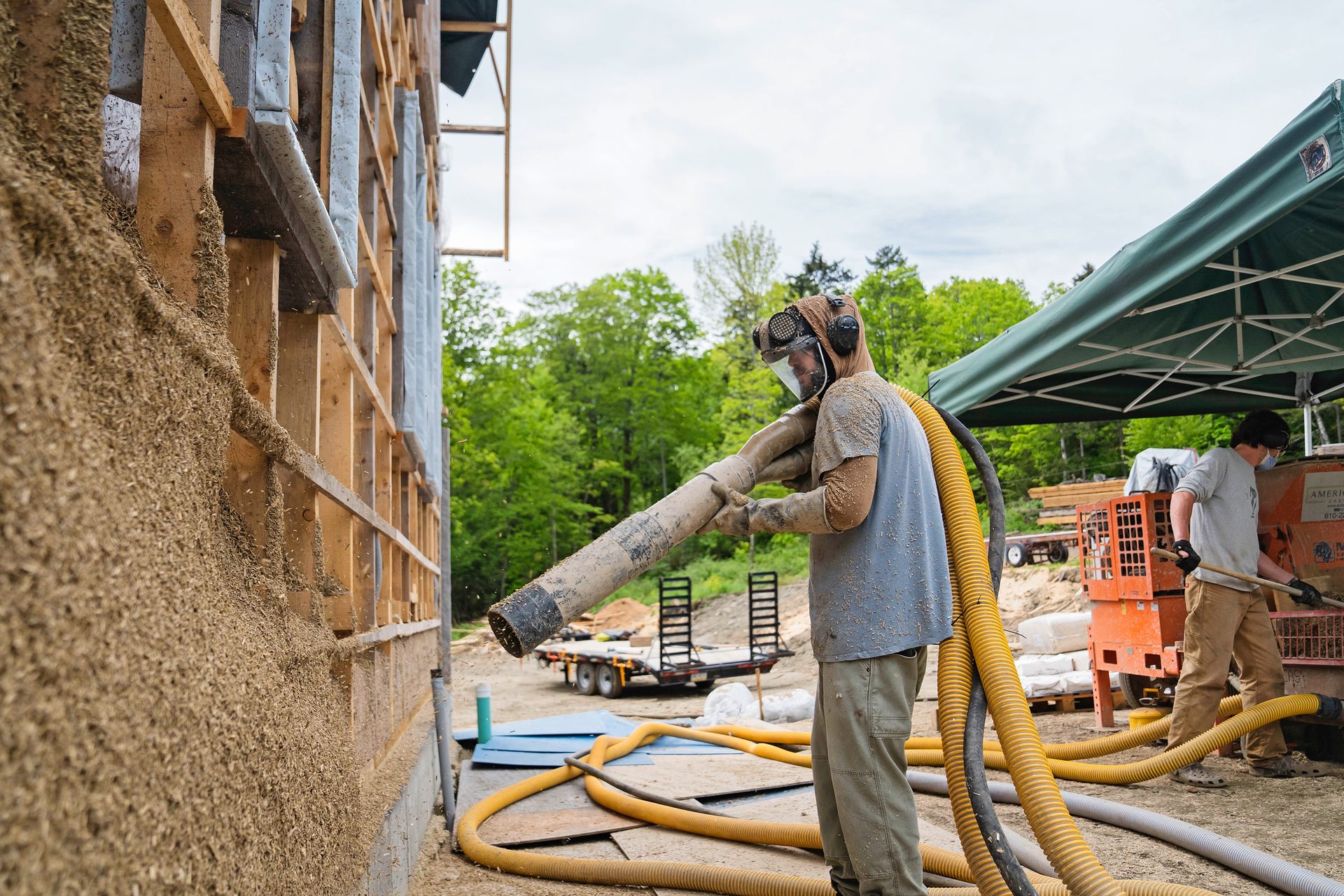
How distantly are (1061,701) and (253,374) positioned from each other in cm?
777

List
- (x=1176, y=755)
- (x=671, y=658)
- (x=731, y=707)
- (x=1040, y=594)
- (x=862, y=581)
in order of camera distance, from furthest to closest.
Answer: (x=1040, y=594) < (x=671, y=658) < (x=731, y=707) < (x=1176, y=755) < (x=862, y=581)

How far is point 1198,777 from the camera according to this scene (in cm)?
512

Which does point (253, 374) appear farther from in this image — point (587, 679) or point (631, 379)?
point (631, 379)

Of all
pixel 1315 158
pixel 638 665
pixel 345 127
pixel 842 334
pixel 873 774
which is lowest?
pixel 638 665

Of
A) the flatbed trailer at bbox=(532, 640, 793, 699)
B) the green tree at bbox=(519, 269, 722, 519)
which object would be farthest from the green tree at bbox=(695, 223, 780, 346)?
the flatbed trailer at bbox=(532, 640, 793, 699)

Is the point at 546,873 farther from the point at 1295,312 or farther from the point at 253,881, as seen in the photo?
the point at 1295,312

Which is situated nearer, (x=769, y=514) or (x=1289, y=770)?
(x=769, y=514)

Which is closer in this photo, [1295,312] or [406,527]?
[1295,312]

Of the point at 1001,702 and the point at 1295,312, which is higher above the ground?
the point at 1295,312

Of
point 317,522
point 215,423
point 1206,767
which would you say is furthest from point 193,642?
point 1206,767

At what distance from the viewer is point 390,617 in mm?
4629

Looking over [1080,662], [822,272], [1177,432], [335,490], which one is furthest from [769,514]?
[822,272]

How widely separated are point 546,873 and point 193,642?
2783mm

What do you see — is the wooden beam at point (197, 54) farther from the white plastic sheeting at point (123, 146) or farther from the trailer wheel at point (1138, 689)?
the trailer wheel at point (1138, 689)
